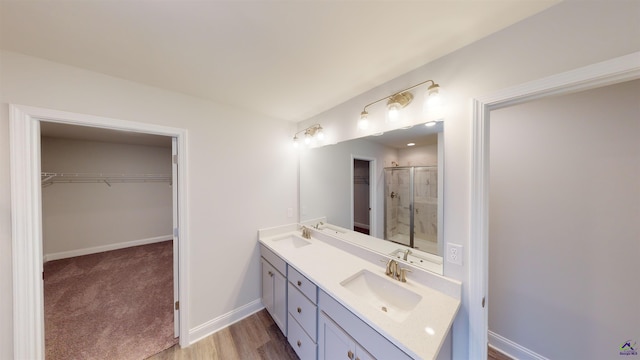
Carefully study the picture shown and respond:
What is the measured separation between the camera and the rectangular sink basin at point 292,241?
7.45 ft

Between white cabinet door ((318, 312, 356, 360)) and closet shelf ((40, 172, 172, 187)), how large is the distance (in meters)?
4.94

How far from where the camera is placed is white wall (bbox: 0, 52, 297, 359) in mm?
1177

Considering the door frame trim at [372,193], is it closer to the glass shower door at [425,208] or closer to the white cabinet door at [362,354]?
the glass shower door at [425,208]

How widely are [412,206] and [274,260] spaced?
145 centimetres

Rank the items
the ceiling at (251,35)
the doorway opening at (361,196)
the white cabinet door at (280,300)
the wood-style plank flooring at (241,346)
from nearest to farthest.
→ the ceiling at (251,35) < the wood-style plank flooring at (241,346) < the white cabinet door at (280,300) < the doorway opening at (361,196)

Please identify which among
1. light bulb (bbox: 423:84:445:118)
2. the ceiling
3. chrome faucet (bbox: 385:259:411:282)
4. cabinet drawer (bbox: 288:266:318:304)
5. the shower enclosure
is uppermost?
the ceiling

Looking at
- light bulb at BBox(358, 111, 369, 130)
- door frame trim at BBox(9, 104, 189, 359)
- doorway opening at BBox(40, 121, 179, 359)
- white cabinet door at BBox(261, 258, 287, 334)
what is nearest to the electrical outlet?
light bulb at BBox(358, 111, 369, 130)

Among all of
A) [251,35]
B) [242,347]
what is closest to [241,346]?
[242,347]

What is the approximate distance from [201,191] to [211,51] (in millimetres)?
1249

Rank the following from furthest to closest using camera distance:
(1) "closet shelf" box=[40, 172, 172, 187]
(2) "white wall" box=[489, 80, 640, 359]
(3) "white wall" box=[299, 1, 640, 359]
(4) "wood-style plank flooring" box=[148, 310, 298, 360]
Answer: (1) "closet shelf" box=[40, 172, 172, 187], (4) "wood-style plank flooring" box=[148, 310, 298, 360], (2) "white wall" box=[489, 80, 640, 359], (3) "white wall" box=[299, 1, 640, 359]

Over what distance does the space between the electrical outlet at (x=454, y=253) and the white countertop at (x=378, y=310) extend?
0.42ft

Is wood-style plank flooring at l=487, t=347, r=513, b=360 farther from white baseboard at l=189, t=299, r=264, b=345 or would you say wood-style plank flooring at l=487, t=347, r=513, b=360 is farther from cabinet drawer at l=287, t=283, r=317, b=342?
white baseboard at l=189, t=299, r=264, b=345

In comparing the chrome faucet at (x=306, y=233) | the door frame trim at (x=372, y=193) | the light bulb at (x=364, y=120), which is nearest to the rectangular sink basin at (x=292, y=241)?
the chrome faucet at (x=306, y=233)

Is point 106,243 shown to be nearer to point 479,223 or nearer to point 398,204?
point 398,204
